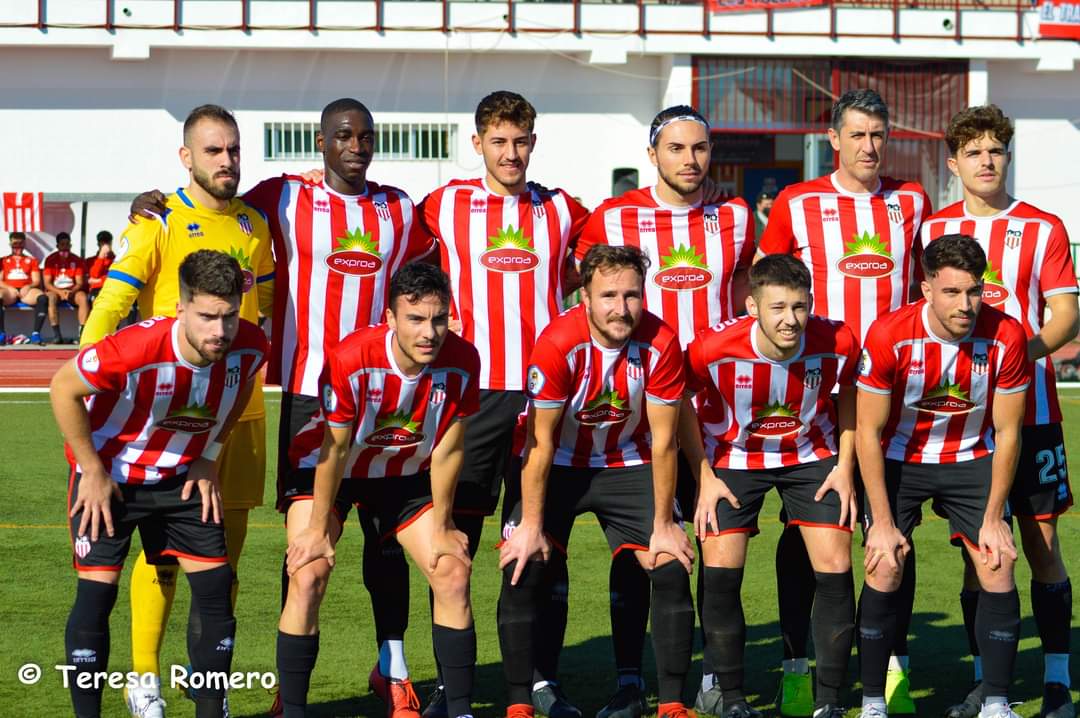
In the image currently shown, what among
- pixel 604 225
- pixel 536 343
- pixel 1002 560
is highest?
pixel 604 225

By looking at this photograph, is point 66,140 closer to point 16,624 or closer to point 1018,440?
point 16,624

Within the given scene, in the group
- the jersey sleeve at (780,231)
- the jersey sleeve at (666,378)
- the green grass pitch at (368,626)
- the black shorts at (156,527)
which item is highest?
the jersey sleeve at (780,231)

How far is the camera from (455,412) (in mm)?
4941

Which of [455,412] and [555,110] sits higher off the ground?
[555,110]

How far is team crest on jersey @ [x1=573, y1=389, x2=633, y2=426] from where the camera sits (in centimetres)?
503

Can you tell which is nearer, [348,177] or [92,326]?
[92,326]

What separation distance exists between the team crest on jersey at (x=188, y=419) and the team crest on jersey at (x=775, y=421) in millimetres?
1821

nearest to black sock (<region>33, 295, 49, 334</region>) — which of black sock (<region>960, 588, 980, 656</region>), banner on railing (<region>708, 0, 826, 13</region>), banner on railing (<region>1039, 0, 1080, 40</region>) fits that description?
banner on railing (<region>708, 0, 826, 13</region>)

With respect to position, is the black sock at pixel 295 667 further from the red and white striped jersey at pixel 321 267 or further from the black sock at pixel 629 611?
the black sock at pixel 629 611

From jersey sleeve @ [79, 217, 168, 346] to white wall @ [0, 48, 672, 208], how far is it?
18432 millimetres

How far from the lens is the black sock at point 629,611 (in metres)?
5.30

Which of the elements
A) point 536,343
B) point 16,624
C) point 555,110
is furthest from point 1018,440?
point 555,110

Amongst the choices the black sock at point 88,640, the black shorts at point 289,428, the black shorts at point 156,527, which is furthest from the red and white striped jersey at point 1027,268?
the black sock at point 88,640

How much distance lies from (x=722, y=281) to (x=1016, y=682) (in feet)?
6.24
